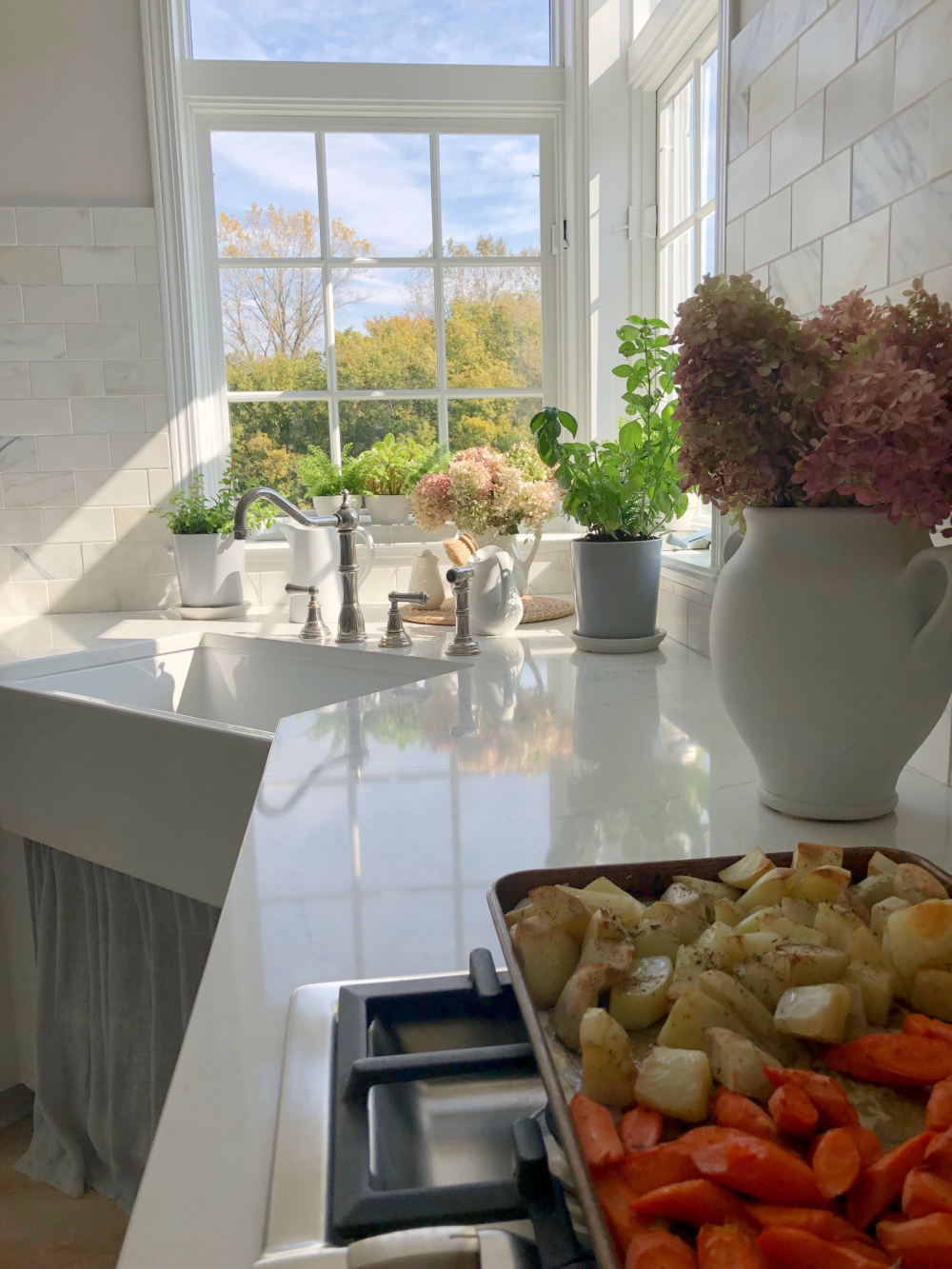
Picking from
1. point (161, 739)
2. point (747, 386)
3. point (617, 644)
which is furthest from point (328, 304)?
point (747, 386)

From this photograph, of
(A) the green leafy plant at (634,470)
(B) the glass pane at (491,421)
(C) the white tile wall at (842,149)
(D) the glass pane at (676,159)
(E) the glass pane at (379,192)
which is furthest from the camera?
(B) the glass pane at (491,421)

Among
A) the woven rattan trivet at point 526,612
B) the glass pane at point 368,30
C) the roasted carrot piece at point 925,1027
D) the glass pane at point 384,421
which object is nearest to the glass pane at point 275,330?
the glass pane at point 384,421

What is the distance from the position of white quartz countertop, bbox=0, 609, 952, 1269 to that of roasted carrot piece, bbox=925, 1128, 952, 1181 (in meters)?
0.23

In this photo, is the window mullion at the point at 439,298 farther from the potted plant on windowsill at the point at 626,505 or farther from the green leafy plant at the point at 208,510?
the potted plant on windowsill at the point at 626,505

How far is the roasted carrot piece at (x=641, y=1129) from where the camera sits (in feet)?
1.07

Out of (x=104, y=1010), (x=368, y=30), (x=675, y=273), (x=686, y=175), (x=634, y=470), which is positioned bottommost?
(x=104, y=1010)

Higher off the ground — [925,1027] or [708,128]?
[708,128]

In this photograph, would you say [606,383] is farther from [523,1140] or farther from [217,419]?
[523,1140]

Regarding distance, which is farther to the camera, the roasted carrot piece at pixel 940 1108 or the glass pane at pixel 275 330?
the glass pane at pixel 275 330

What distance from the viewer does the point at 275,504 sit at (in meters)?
1.91

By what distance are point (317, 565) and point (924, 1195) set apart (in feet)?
6.23

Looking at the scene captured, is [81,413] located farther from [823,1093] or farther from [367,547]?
[823,1093]

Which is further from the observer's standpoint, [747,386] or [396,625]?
[396,625]

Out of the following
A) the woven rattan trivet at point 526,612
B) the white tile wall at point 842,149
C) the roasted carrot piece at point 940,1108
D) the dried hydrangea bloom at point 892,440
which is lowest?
the woven rattan trivet at point 526,612
